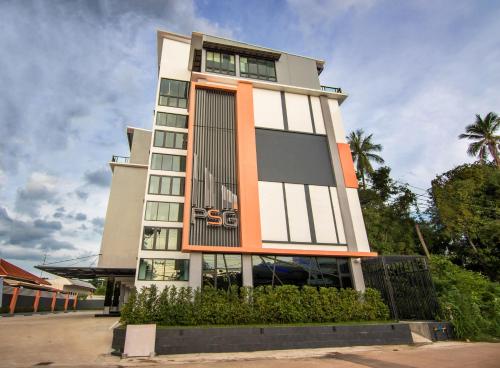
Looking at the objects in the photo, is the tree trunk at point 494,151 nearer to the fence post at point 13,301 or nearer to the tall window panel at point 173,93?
the tall window panel at point 173,93

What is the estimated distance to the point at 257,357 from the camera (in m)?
12.6

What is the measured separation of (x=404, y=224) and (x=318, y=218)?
19868 millimetres

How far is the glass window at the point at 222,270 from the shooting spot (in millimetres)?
19375

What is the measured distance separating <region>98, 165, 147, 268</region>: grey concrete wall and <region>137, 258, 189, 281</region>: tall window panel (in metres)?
9.22

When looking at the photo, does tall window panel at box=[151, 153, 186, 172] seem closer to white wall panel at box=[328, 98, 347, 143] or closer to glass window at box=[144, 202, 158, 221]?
glass window at box=[144, 202, 158, 221]

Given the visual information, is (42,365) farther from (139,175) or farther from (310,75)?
(310,75)

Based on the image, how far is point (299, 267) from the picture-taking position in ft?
69.7

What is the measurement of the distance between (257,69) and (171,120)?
10178 mm

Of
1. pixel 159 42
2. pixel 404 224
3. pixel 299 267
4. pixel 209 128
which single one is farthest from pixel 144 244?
pixel 404 224

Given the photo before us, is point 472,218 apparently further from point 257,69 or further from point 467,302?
point 257,69

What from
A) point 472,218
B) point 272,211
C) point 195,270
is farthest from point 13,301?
point 472,218

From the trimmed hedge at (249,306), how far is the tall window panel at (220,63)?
20580 millimetres

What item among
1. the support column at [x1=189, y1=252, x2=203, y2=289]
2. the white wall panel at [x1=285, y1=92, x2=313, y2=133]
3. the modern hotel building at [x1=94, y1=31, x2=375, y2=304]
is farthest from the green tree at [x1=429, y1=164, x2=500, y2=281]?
the support column at [x1=189, y1=252, x2=203, y2=289]

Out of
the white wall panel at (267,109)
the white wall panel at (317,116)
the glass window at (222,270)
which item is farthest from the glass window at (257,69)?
the glass window at (222,270)
